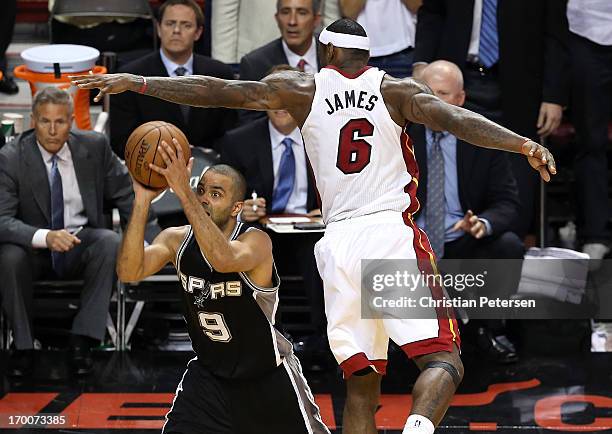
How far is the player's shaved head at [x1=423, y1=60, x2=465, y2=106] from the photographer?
7832 millimetres

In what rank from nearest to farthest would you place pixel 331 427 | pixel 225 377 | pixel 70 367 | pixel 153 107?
1. pixel 225 377
2. pixel 331 427
3. pixel 70 367
4. pixel 153 107

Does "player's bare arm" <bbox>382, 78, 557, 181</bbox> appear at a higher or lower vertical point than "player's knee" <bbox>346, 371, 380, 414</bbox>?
higher

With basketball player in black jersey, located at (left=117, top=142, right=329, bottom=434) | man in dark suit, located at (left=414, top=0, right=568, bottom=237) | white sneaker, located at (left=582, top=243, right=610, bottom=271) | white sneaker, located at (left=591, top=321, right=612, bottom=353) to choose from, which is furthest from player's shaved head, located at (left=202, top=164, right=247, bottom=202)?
white sneaker, located at (left=582, top=243, right=610, bottom=271)

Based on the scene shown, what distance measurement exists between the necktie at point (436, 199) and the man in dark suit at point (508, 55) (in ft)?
2.40

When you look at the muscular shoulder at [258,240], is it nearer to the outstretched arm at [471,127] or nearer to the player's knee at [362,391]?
the player's knee at [362,391]

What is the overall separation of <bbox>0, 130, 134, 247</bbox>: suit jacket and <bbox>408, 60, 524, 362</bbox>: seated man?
187 centimetres

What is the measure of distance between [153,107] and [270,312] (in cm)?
301

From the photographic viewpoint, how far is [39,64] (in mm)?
8688

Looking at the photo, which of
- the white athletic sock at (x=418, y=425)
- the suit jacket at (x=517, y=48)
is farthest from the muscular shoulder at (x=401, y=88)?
the suit jacket at (x=517, y=48)

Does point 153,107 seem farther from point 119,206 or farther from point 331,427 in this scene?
point 331,427

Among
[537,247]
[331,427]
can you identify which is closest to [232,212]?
[331,427]

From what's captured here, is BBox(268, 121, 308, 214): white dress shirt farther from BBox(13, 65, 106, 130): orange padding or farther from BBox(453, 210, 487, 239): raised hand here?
BBox(13, 65, 106, 130): orange padding

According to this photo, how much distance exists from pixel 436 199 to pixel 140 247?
2.68 m

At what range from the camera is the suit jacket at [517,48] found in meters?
8.63
